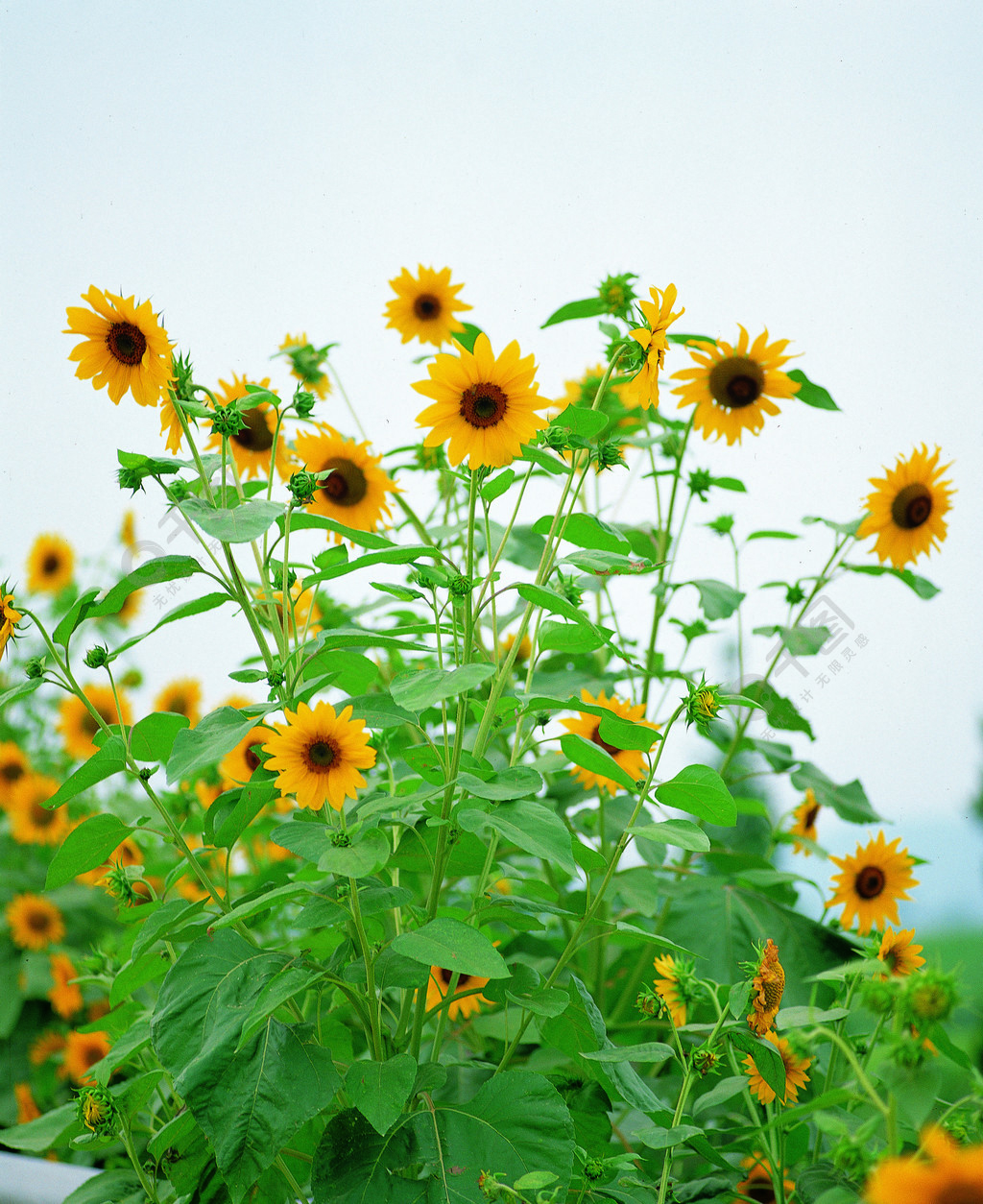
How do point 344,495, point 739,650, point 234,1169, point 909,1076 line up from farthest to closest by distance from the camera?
point 739,650 → point 344,495 → point 234,1169 → point 909,1076

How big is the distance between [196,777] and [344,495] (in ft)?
1.25

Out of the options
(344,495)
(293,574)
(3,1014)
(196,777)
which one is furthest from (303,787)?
(3,1014)

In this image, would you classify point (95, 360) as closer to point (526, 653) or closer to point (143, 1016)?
point (143, 1016)

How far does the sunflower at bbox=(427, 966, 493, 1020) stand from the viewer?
2.31ft

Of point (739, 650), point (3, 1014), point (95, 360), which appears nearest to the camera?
point (95, 360)

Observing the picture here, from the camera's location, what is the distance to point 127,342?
1.87 ft

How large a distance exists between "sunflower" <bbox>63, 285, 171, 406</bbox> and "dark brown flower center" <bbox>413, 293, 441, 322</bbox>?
0.39 metres

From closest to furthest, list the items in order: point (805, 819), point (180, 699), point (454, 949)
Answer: point (454, 949), point (805, 819), point (180, 699)

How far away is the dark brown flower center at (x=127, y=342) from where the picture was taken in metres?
0.57

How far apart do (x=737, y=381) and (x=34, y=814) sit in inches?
40.8

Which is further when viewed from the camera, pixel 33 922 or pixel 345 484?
pixel 33 922

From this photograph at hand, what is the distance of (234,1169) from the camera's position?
0.47 metres

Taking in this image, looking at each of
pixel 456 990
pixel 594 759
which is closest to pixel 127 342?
pixel 594 759

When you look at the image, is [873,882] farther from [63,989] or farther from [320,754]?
[63,989]
